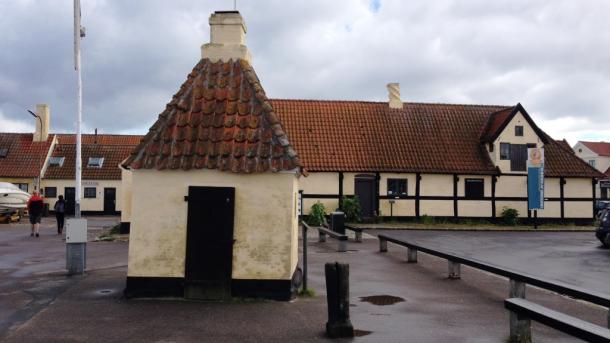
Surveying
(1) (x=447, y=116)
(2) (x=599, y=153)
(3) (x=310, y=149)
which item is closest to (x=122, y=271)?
(3) (x=310, y=149)

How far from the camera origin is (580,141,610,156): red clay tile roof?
76000mm

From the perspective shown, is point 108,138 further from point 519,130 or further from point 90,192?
point 519,130

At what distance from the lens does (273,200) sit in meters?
8.80

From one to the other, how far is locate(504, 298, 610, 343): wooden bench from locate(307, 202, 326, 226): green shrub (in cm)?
2028

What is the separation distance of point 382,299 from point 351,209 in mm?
18053

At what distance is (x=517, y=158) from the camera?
30.4 meters

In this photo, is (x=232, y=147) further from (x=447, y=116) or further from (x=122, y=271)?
(x=447, y=116)

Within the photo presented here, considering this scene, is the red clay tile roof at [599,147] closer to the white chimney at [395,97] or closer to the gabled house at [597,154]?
the gabled house at [597,154]

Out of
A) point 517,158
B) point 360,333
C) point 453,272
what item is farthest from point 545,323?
point 517,158

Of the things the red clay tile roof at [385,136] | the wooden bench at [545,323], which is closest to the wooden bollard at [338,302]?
the wooden bench at [545,323]

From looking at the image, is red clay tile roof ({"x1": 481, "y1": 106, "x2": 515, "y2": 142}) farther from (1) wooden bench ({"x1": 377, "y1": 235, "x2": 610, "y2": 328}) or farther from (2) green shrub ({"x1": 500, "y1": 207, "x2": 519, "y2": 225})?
(1) wooden bench ({"x1": 377, "y1": 235, "x2": 610, "y2": 328})

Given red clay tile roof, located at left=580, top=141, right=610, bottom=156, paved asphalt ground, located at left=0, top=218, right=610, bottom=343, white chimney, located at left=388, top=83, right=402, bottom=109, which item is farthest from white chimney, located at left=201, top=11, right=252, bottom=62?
red clay tile roof, located at left=580, top=141, right=610, bottom=156

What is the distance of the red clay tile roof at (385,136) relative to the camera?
29.3 meters

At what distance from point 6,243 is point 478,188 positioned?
895 inches
